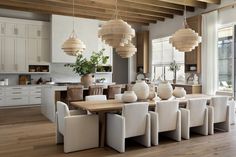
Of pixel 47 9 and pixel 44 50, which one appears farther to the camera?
pixel 44 50

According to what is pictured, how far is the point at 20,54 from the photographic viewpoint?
26.6 feet

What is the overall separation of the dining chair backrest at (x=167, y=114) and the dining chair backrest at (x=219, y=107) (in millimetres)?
1032

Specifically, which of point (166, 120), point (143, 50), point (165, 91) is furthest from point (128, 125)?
point (143, 50)

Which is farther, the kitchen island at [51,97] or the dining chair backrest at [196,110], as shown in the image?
the kitchen island at [51,97]

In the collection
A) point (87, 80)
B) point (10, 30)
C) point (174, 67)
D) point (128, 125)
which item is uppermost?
point (10, 30)

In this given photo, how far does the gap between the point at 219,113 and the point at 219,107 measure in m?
0.13

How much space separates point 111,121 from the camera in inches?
152

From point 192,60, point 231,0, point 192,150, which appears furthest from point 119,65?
point 192,150

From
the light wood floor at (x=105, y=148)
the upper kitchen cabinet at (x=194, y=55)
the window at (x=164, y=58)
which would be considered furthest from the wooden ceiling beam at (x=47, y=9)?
the light wood floor at (x=105, y=148)

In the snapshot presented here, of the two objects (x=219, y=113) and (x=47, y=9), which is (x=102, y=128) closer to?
(x=219, y=113)

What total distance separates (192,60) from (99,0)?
354 cm

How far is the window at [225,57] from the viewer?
268 inches


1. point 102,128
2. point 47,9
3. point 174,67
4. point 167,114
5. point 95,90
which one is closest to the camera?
point 102,128

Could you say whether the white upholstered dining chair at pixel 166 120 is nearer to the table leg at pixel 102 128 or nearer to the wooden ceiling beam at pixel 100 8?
the table leg at pixel 102 128
